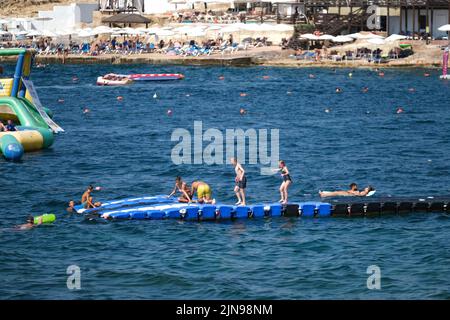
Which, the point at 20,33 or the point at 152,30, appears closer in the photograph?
the point at 152,30

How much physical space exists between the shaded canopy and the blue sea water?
2661cm

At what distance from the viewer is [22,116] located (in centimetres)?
4872

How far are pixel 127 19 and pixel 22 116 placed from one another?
169 ft

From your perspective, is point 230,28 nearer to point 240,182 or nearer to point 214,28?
point 214,28

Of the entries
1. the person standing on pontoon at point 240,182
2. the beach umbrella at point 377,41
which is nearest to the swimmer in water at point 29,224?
the person standing on pontoon at point 240,182

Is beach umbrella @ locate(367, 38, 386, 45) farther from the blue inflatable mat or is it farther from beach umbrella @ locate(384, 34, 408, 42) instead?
the blue inflatable mat

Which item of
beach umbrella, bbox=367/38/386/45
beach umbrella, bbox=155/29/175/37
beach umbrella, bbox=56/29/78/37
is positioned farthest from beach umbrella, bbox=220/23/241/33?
beach umbrella, bbox=56/29/78/37

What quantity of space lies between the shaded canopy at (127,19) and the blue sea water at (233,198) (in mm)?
26610

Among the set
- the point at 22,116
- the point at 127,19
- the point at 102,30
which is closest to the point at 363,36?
the point at 127,19

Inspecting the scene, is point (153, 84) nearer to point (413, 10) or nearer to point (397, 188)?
point (413, 10)

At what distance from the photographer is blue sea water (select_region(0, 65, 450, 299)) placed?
28.3 meters

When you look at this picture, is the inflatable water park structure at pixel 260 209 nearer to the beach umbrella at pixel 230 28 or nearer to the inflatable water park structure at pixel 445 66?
the inflatable water park structure at pixel 445 66
